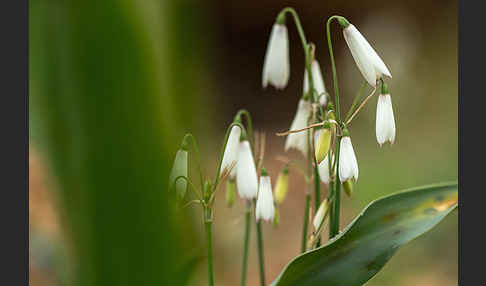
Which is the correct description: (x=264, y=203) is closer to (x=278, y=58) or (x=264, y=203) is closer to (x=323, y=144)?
(x=323, y=144)

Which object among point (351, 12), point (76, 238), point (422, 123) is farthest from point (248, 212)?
point (351, 12)

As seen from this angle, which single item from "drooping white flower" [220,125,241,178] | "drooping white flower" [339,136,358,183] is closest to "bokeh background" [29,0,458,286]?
"drooping white flower" [220,125,241,178]

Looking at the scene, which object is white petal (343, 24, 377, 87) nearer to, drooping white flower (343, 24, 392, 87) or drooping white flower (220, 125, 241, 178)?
drooping white flower (343, 24, 392, 87)

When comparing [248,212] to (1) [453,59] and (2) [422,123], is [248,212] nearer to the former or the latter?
(2) [422,123]

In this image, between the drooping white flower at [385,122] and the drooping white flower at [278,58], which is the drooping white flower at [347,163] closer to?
the drooping white flower at [385,122]

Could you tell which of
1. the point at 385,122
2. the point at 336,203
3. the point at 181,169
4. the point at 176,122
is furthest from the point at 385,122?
the point at 176,122

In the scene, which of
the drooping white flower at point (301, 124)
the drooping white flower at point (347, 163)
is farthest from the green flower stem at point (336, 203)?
the drooping white flower at point (301, 124)
